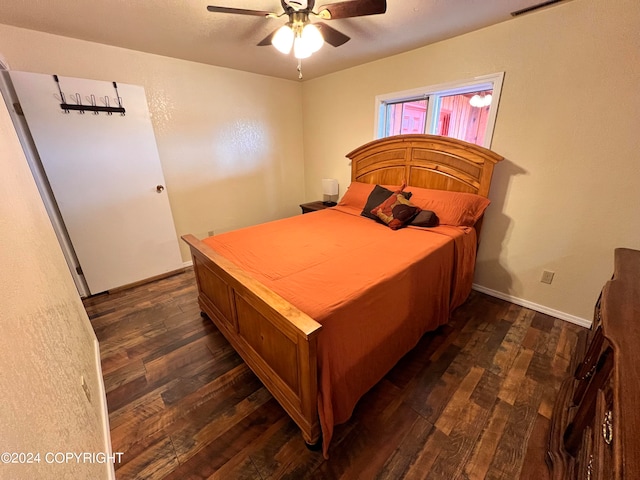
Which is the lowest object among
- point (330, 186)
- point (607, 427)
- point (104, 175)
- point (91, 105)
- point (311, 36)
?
point (607, 427)

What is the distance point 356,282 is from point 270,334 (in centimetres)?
54

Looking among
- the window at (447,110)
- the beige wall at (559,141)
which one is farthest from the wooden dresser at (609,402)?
the window at (447,110)

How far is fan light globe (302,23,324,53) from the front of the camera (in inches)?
60.3

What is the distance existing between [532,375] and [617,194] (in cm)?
142

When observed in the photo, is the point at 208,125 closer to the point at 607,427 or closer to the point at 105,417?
the point at 105,417

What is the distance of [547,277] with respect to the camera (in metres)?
2.23

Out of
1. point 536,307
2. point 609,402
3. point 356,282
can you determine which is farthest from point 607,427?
point 536,307

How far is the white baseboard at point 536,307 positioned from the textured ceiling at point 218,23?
231 centimetres

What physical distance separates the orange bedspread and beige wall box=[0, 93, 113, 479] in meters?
0.86

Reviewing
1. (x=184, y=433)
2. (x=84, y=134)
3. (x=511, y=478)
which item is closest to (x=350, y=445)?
(x=511, y=478)

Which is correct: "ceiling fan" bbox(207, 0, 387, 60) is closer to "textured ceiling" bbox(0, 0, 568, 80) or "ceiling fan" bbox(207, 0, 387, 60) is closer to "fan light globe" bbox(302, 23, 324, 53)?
"fan light globe" bbox(302, 23, 324, 53)

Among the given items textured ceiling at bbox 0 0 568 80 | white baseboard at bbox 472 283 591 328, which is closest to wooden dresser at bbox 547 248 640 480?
white baseboard at bbox 472 283 591 328

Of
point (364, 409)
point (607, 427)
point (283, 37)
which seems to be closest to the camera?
point (607, 427)

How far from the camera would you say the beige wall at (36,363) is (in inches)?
23.5
